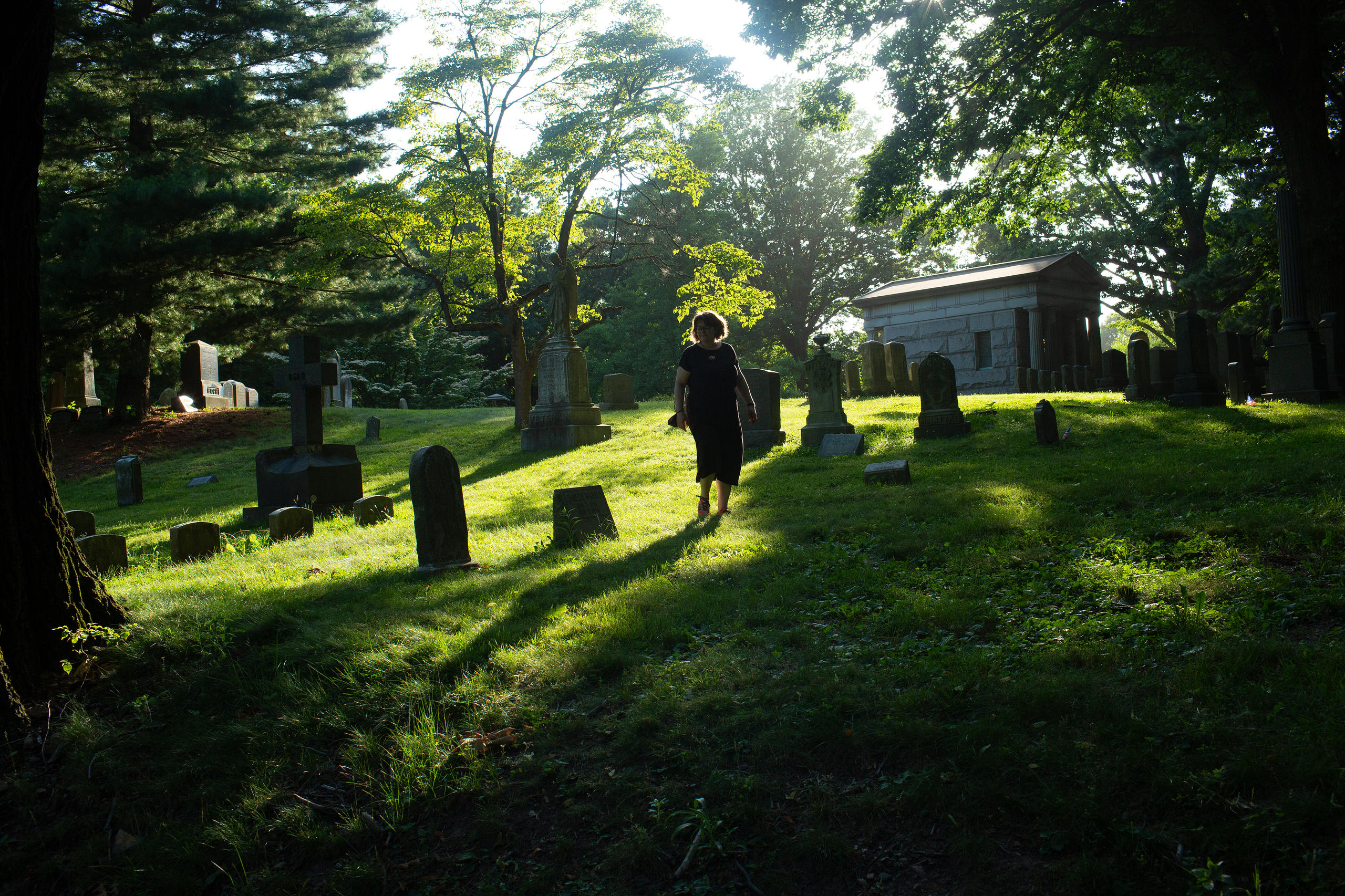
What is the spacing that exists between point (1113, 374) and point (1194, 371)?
7.30 m

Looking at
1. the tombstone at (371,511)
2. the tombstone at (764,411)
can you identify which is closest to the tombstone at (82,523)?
the tombstone at (371,511)

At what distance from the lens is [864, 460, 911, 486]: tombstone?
8047mm

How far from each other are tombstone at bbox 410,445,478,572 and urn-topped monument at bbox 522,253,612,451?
8.81 meters

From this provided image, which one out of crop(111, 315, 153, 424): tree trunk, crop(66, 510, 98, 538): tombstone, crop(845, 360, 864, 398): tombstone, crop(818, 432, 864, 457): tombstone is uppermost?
crop(111, 315, 153, 424): tree trunk

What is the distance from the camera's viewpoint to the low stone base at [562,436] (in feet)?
48.6

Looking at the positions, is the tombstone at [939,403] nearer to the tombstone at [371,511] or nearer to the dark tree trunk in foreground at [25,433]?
the tombstone at [371,511]

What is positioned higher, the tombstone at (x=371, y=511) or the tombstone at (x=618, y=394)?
the tombstone at (x=618, y=394)

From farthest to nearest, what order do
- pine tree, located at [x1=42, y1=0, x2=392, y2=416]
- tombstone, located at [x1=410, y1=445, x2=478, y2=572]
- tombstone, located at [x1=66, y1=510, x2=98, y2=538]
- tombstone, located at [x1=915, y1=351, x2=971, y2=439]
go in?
1. pine tree, located at [x1=42, y1=0, x2=392, y2=416]
2. tombstone, located at [x1=915, y1=351, x2=971, y2=439]
3. tombstone, located at [x1=66, y1=510, x2=98, y2=538]
4. tombstone, located at [x1=410, y1=445, x2=478, y2=572]

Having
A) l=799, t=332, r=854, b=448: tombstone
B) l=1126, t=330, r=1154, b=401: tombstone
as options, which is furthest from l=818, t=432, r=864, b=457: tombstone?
l=1126, t=330, r=1154, b=401: tombstone

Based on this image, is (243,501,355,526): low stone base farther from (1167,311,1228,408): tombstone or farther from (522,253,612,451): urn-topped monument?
(1167,311,1228,408): tombstone

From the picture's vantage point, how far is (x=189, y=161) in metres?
17.5

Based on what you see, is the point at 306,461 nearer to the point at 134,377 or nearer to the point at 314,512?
the point at 314,512

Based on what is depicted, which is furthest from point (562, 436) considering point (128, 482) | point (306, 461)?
point (128, 482)

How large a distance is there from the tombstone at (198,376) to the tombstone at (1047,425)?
72.8 feet
